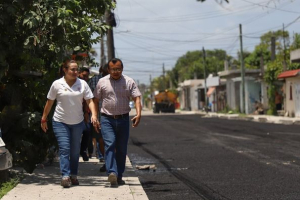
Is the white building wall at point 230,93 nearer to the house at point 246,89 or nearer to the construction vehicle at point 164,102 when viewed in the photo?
the house at point 246,89

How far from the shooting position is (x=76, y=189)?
7926mm

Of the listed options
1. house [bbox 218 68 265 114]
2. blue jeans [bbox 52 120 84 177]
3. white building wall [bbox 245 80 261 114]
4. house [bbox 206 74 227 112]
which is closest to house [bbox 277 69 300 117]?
house [bbox 218 68 265 114]

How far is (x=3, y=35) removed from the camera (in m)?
8.54

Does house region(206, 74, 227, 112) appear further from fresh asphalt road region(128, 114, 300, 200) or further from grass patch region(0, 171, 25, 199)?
grass patch region(0, 171, 25, 199)

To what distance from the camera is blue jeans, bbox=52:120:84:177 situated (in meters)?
8.13

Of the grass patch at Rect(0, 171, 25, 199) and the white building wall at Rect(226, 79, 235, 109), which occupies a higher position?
the white building wall at Rect(226, 79, 235, 109)

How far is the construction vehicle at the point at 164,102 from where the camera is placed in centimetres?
7281

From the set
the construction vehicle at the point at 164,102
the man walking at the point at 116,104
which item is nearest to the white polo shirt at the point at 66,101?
the man walking at the point at 116,104

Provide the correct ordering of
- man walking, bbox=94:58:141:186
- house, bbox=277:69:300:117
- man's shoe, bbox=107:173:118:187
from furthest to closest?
house, bbox=277:69:300:117
man walking, bbox=94:58:141:186
man's shoe, bbox=107:173:118:187

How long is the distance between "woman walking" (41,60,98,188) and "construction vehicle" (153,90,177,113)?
64.3 metres

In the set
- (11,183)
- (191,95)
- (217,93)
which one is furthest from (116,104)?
(191,95)

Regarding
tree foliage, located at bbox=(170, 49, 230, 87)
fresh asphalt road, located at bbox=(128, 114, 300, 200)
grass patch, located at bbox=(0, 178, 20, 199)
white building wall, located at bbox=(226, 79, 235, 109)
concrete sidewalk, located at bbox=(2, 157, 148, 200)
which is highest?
tree foliage, located at bbox=(170, 49, 230, 87)

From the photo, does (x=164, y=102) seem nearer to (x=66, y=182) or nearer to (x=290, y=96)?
(x=290, y=96)

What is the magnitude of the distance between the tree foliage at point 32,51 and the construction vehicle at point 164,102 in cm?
6246
